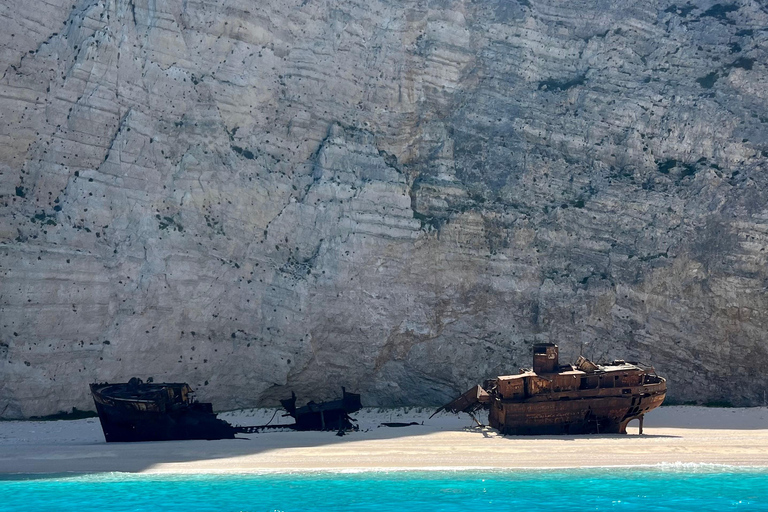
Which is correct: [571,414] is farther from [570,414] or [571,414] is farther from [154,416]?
[154,416]

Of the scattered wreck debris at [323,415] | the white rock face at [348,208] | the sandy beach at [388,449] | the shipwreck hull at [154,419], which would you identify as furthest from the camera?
the white rock face at [348,208]

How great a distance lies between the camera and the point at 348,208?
3275 centimetres

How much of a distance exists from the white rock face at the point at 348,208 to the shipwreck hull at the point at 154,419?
4.15 m

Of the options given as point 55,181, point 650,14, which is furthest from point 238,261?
point 650,14

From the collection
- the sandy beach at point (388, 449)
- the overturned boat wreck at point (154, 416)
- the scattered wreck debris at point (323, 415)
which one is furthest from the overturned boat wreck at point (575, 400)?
the overturned boat wreck at point (154, 416)

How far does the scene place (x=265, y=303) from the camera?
31.4 m

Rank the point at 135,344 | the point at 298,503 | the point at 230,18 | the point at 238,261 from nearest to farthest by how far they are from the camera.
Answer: the point at 298,503, the point at 135,344, the point at 238,261, the point at 230,18

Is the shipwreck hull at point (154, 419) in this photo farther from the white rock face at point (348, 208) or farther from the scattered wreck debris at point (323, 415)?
the white rock face at point (348, 208)

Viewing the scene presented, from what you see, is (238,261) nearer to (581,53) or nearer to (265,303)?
(265,303)

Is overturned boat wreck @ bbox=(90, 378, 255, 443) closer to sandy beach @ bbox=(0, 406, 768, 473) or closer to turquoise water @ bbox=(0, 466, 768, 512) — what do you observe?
sandy beach @ bbox=(0, 406, 768, 473)

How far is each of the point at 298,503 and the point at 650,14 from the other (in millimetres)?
30331

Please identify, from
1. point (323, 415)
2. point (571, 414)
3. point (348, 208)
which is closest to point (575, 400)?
point (571, 414)

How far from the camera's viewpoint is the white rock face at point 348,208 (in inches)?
1177

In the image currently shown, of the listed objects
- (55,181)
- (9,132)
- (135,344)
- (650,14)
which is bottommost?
(135,344)
